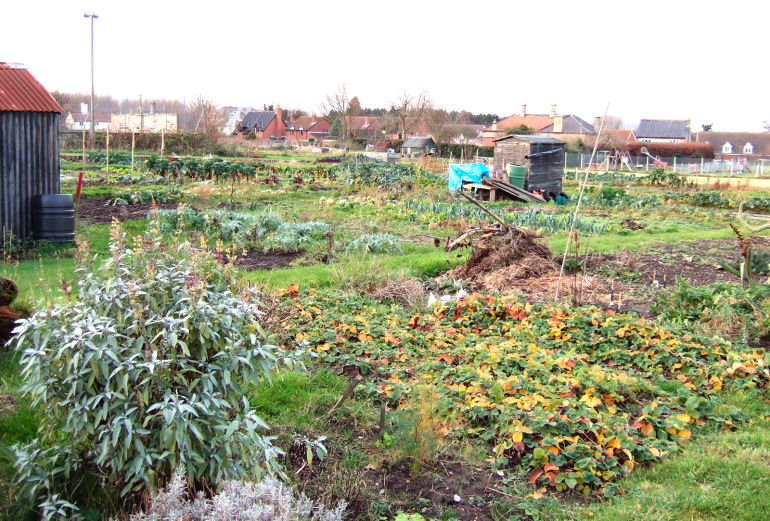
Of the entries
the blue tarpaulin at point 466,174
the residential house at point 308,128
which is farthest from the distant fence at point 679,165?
the residential house at point 308,128

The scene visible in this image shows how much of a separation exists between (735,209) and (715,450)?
2083 centimetres

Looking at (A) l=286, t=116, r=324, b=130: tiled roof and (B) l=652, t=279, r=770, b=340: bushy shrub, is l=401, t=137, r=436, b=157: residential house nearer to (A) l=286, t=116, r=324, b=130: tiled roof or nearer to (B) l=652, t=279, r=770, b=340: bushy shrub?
(A) l=286, t=116, r=324, b=130: tiled roof

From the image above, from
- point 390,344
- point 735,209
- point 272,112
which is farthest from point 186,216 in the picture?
point 272,112

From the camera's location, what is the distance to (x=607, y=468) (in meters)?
4.29

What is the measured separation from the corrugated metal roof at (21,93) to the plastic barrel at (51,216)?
1.59 metres

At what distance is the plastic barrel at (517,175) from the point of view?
81.1 feet

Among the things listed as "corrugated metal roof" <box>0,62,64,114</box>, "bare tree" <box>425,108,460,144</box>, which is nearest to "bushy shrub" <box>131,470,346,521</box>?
"corrugated metal roof" <box>0,62,64,114</box>

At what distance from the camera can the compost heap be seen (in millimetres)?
9000

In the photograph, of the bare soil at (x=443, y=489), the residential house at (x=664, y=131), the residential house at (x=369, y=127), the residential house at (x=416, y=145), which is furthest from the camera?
the residential house at (x=369, y=127)

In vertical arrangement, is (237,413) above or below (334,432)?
above

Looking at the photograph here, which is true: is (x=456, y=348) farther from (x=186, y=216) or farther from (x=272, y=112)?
(x=272, y=112)

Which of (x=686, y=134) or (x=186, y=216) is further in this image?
(x=686, y=134)

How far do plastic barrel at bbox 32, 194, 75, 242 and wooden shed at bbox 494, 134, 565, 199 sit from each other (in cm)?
1673

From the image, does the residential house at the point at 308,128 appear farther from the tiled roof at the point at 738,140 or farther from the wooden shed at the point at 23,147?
the wooden shed at the point at 23,147
